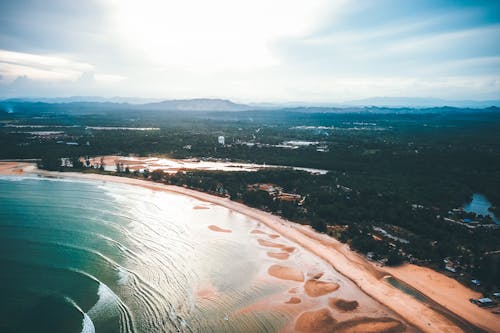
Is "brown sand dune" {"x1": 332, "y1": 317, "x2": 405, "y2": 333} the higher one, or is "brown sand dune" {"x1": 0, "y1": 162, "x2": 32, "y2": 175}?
"brown sand dune" {"x1": 0, "y1": 162, "x2": 32, "y2": 175}

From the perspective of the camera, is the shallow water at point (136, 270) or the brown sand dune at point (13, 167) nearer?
the shallow water at point (136, 270)

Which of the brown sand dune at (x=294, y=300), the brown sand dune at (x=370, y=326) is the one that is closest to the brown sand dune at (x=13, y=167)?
the brown sand dune at (x=294, y=300)

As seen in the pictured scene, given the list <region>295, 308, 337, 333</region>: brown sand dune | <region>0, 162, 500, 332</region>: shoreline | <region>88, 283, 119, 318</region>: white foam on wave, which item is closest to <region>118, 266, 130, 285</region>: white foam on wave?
<region>88, 283, 119, 318</region>: white foam on wave

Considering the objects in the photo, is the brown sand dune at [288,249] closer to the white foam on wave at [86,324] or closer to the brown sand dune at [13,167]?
the white foam on wave at [86,324]

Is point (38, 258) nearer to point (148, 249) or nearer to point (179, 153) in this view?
point (148, 249)

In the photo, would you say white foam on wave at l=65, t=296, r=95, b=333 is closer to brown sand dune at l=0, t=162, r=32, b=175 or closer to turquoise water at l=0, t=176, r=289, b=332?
turquoise water at l=0, t=176, r=289, b=332

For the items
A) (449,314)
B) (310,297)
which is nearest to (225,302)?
(310,297)
